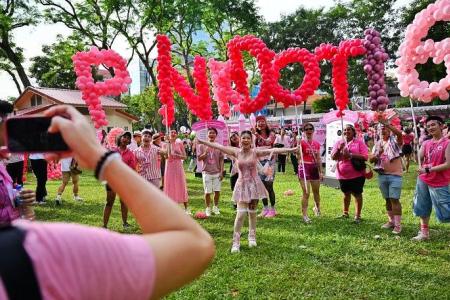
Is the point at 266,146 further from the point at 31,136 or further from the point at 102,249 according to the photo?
the point at 102,249

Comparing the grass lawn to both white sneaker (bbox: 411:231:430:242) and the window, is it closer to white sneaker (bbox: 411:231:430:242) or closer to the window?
white sneaker (bbox: 411:231:430:242)

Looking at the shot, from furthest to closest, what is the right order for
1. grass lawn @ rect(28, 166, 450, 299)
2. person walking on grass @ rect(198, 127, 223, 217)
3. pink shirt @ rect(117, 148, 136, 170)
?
person walking on grass @ rect(198, 127, 223, 217)
pink shirt @ rect(117, 148, 136, 170)
grass lawn @ rect(28, 166, 450, 299)

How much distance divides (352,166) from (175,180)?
11.4 feet

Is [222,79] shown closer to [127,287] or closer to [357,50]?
[357,50]

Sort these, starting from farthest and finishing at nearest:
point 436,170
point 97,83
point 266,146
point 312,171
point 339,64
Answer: point 266,146 < point 312,171 < point 339,64 < point 97,83 < point 436,170

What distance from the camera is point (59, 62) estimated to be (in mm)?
27281

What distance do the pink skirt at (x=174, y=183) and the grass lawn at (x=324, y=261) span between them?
0.80 m

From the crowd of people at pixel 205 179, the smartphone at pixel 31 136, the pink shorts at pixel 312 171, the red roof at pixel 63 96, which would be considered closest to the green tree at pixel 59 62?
the red roof at pixel 63 96

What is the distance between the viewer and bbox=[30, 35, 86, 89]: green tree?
2441cm

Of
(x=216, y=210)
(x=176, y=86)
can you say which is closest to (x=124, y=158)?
(x=176, y=86)

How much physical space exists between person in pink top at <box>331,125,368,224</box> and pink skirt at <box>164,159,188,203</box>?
3.07 metres

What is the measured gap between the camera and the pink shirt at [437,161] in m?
5.59

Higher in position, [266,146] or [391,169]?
[266,146]

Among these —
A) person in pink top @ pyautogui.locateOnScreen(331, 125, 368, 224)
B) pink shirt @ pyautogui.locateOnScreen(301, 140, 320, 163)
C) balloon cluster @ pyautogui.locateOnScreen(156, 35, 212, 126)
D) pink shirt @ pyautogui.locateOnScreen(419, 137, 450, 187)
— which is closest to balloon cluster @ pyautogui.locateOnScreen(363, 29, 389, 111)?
pink shirt @ pyautogui.locateOnScreen(419, 137, 450, 187)
